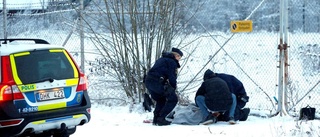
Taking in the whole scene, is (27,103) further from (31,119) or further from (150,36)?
(150,36)

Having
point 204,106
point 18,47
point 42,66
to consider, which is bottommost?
point 204,106

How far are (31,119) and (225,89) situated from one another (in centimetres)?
362

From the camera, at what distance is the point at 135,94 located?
12.3 m

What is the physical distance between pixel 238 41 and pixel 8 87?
12.3m

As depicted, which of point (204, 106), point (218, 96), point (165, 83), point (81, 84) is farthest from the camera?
point (204, 106)

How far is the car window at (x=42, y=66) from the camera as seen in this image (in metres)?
7.62

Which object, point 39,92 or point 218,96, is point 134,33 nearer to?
point 218,96

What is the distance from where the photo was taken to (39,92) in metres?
7.61

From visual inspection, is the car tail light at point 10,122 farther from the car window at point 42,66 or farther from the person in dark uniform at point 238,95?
the person in dark uniform at point 238,95

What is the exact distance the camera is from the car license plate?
25.0ft

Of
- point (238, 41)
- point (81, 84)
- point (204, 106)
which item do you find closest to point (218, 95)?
point (204, 106)

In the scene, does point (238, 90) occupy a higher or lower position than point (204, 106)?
higher

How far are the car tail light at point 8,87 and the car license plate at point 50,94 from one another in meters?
0.27

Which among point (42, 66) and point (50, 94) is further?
point (42, 66)
